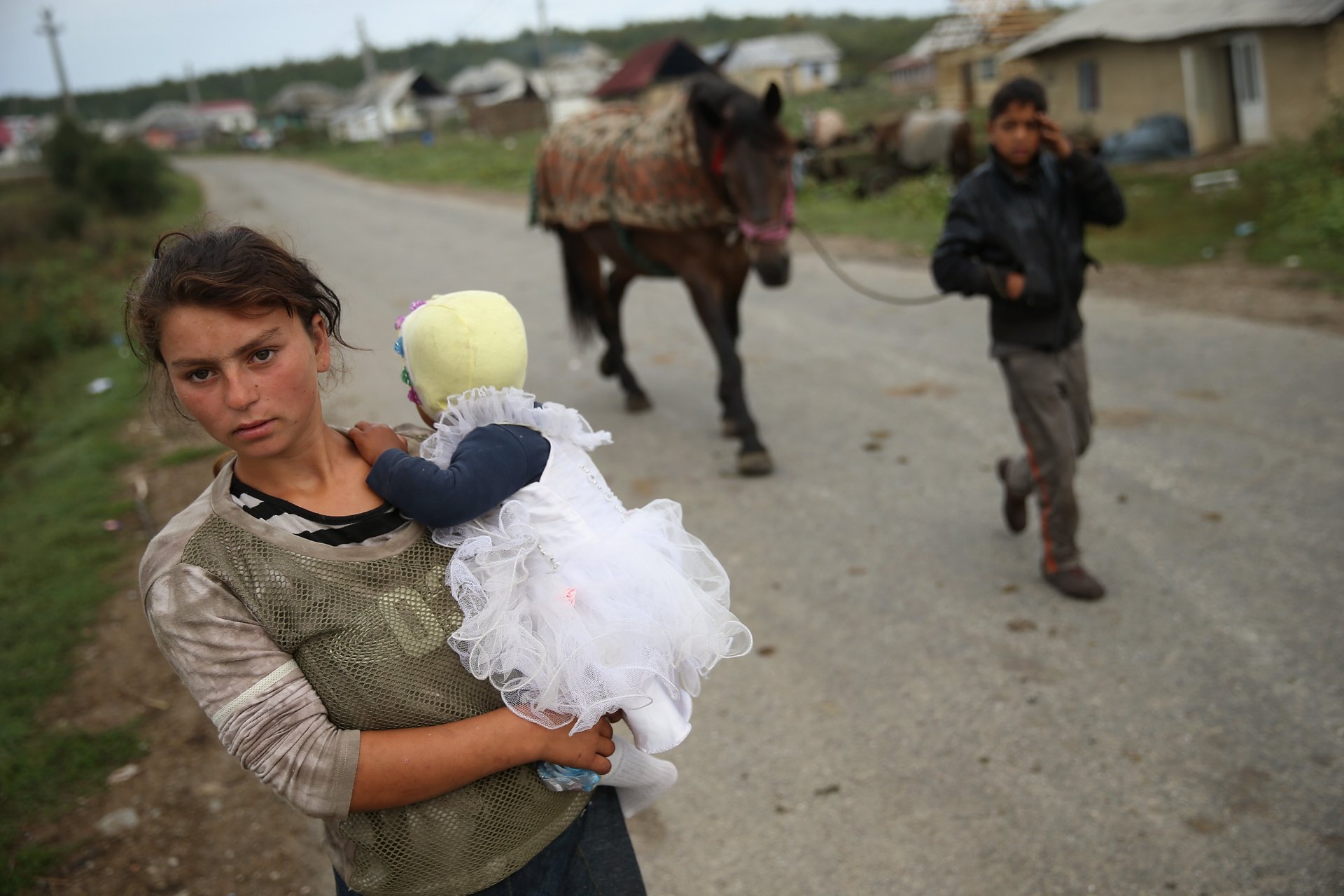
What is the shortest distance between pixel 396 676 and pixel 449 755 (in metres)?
0.13

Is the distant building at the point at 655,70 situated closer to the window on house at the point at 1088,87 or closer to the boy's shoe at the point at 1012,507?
the window on house at the point at 1088,87

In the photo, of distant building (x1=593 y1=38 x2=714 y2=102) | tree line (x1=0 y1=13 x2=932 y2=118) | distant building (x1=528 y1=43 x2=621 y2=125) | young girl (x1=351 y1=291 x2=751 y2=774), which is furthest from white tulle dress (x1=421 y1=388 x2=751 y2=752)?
tree line (x1=0 y1=13 x2=932 y2=118)

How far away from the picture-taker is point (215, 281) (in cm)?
122

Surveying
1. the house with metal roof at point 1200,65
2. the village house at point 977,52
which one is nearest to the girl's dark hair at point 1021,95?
the house with metal roof at point 1200,65

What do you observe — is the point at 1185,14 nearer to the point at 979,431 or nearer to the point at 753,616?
the point at 979,431

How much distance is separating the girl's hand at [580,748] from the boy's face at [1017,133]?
296cm

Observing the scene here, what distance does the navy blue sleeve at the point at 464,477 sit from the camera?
4.42 feet

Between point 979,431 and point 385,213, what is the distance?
16550mm

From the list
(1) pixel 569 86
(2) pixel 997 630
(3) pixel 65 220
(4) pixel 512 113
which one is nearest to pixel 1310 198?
(2) pixel 997 630

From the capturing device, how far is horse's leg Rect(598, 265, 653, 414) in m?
6.64

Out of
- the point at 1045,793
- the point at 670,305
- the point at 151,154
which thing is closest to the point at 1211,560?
the point at 1045,793

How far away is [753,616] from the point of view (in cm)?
398

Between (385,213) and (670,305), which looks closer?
(670,305)

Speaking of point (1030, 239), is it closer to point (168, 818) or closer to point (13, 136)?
point (168, 818)
